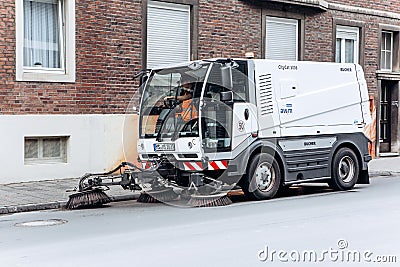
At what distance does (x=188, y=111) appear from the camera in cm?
1155

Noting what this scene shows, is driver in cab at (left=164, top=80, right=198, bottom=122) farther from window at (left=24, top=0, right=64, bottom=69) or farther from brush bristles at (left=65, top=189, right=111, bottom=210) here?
window at (left=24, top=0, right=64, bottom=69)

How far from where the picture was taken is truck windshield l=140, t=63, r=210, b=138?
37.9 ft

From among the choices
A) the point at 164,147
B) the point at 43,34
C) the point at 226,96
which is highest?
the point at 43,34

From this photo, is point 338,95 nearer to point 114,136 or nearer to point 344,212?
point 344,212

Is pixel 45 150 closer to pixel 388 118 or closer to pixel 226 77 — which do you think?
pixel 226 77

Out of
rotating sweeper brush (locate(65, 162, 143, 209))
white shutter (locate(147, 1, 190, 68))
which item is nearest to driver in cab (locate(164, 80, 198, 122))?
rotating sweeper brush (locate(65, 162, 143, 209))

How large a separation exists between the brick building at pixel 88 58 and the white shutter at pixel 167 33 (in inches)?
1.0

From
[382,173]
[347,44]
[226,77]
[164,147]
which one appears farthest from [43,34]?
[347,44]

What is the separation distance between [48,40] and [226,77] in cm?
544

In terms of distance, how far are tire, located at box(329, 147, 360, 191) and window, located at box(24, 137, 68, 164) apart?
6141 mm

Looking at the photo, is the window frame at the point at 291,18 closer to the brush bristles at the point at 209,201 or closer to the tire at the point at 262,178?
the tire at the point at 262,178

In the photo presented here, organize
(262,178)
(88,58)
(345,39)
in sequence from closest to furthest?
(262,178)
(88,58)
(345,39)

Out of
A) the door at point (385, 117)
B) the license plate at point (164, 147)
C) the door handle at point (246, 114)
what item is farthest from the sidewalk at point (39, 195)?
the door at point (385, 117)

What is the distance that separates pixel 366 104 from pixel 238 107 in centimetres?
380
